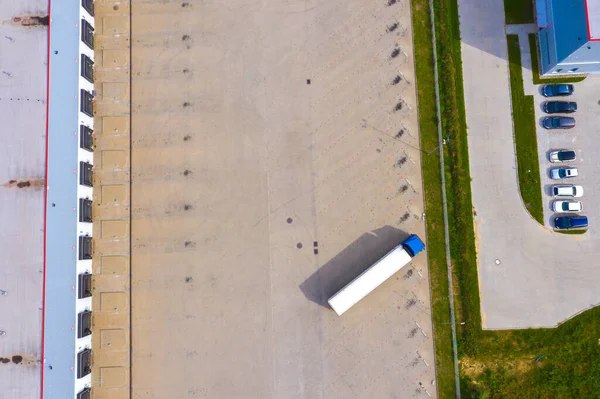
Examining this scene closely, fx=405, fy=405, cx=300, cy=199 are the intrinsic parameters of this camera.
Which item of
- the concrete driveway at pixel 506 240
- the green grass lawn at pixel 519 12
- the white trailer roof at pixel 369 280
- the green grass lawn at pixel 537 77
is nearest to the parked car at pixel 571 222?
the concrete driveway at pixel 506 240

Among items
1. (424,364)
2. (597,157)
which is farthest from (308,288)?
(597,157)

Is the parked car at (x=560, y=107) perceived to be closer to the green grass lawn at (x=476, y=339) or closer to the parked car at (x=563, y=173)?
the parked car at (x=563, y=173)

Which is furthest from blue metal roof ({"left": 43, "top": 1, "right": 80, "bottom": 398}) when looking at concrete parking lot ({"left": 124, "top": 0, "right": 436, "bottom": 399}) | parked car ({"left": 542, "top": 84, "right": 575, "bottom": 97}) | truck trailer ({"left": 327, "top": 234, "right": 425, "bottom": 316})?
parked car ({"left": 542, "top": 84, "right": 575, "bottom": 97})

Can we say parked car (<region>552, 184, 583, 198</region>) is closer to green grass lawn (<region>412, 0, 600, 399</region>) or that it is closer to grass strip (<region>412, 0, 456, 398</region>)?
green grass lawn (<region>412, 0, 600, 399</region>)

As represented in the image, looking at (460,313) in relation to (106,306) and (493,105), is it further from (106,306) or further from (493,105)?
(106,306)

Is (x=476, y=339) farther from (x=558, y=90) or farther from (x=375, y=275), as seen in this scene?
(x=558, y=90)
